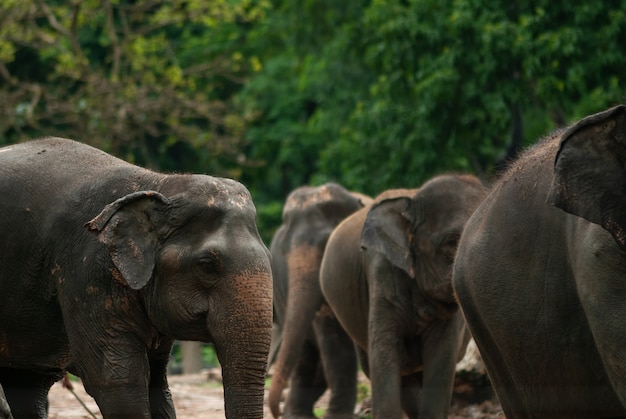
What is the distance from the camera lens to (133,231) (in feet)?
19.9

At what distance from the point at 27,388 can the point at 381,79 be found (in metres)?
12.1

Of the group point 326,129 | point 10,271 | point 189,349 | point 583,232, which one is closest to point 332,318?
point 10,271

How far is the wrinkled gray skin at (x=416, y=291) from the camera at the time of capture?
860 centimetres

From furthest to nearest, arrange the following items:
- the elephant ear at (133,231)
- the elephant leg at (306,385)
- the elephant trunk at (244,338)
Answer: the elephant leg at (306,385) < the elephant ear at (133,231) < the elephant trunk at (244,338)

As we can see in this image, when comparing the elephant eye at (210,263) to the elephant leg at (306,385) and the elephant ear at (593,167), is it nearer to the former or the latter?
the elephant ear at (593,167)

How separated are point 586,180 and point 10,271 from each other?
2.85 metres

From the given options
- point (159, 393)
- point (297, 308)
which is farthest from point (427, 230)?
point (159, 393)

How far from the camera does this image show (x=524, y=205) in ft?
18.3

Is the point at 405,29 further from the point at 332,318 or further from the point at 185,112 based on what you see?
the point at 332,318

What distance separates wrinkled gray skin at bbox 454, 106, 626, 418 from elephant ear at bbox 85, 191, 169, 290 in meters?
1.37

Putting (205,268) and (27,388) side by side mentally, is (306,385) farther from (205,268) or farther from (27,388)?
(205,268)

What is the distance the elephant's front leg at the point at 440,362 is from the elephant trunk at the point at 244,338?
2810mm

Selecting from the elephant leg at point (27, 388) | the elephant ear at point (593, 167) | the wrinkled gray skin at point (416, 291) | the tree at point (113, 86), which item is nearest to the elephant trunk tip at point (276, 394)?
the wrinkled gray skin at point (416, 291)

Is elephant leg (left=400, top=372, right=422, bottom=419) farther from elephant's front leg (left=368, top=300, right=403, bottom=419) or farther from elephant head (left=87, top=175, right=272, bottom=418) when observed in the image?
elephant head (left=87, top=175, right=272, bottom=418)
